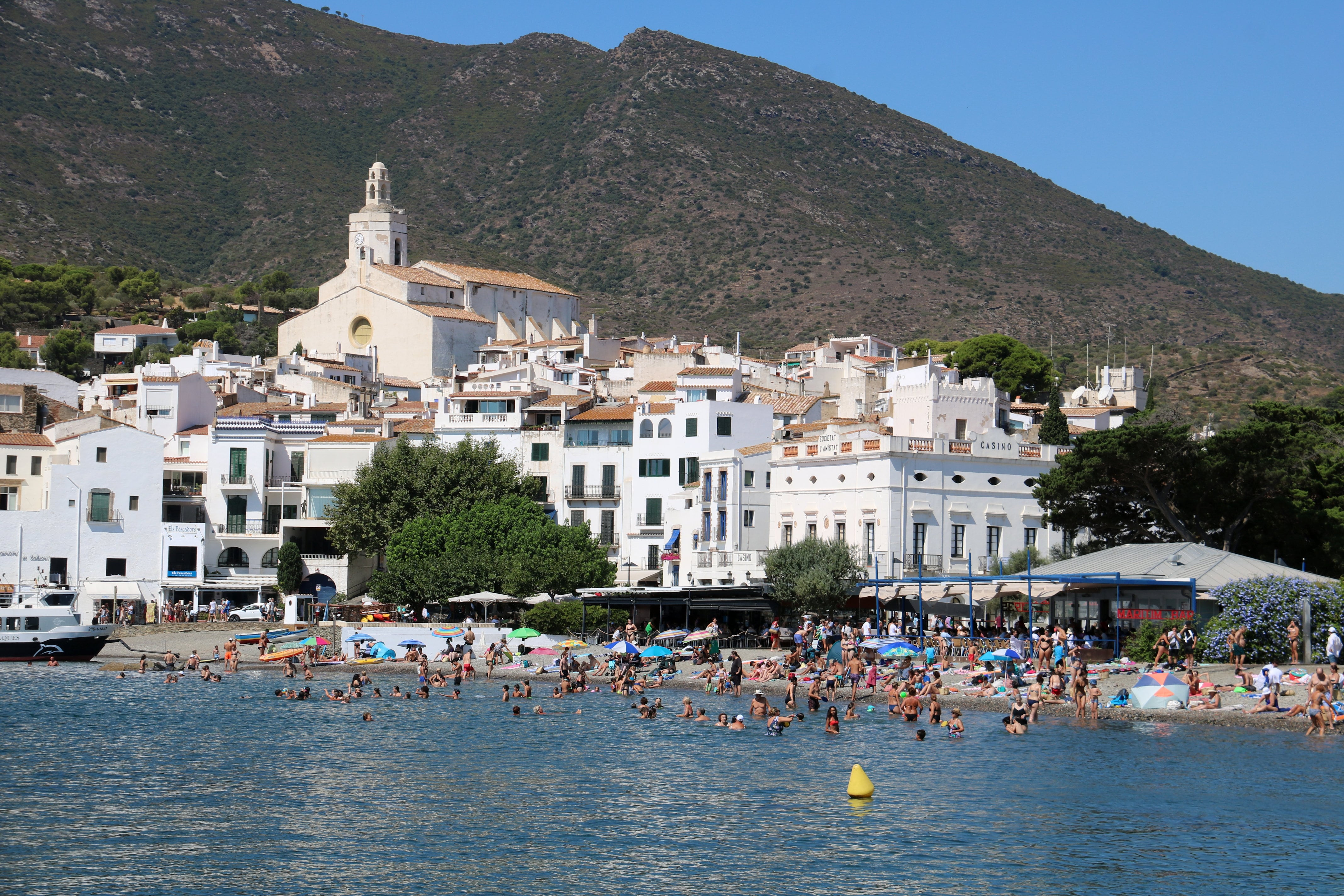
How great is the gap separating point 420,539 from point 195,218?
122 metres

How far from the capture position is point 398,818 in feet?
98.8

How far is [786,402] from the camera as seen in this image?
72750mm

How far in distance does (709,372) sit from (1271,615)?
34428mm

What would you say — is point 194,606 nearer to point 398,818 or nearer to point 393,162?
point 398,818

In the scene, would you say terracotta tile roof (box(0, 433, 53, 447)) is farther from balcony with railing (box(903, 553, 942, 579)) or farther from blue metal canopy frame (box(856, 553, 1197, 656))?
balcony with railing (box(903, 553, 942, 579))

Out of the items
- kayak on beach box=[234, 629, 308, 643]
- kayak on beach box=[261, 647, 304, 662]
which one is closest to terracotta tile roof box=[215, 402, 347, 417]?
kayak on beach box=[234, 629, 308, 643]

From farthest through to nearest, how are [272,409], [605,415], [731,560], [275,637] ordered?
[272,409], [605,415], [275,637], [731,560]

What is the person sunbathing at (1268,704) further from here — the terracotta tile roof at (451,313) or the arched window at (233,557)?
the terracotta tile roof at (451,313)

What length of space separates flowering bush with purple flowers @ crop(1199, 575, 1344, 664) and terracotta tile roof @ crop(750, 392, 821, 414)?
2866 centimetres

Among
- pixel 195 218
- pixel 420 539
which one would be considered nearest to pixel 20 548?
pixel 420 539

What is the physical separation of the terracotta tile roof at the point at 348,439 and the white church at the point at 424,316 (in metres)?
23.4

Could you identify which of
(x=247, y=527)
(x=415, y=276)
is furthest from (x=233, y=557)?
(x=415, y=276)

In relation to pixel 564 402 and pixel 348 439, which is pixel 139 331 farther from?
pixel 564 402

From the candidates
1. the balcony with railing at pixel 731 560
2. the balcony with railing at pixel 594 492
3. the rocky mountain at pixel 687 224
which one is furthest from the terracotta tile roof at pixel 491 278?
the balcony with railing at pixel 731 560
